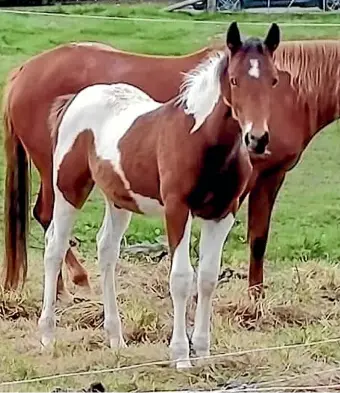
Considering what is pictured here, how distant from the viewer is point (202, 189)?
4051 mm

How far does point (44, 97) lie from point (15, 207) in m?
0.56

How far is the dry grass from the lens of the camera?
4.23 m

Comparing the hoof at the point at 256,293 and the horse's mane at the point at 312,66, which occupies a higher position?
the horse's mane at the point at 312,66

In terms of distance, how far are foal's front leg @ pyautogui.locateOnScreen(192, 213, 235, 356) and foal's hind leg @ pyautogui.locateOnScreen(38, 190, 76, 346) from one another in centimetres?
64

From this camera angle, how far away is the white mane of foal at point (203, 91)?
13.3 ft

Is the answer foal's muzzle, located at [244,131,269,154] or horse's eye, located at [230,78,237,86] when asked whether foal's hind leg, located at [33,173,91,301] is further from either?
foal's muzzle, located at [244,131,269,154]

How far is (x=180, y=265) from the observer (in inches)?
162

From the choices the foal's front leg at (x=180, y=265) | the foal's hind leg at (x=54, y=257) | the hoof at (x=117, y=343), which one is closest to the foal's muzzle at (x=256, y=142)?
the foal's front leg at (x=180, y=265)

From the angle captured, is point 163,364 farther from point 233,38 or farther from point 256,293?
point 233,38

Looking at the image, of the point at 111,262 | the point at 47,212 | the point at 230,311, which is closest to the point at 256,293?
the point at 230,311

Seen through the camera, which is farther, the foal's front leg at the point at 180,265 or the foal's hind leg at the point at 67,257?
the foal's hind leg at the point at 67,257

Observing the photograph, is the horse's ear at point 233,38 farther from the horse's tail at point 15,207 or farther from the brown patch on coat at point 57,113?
the horse's tail at point 15,207

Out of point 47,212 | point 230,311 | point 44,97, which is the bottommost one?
point 230,311

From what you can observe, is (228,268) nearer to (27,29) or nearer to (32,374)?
(32,374)
